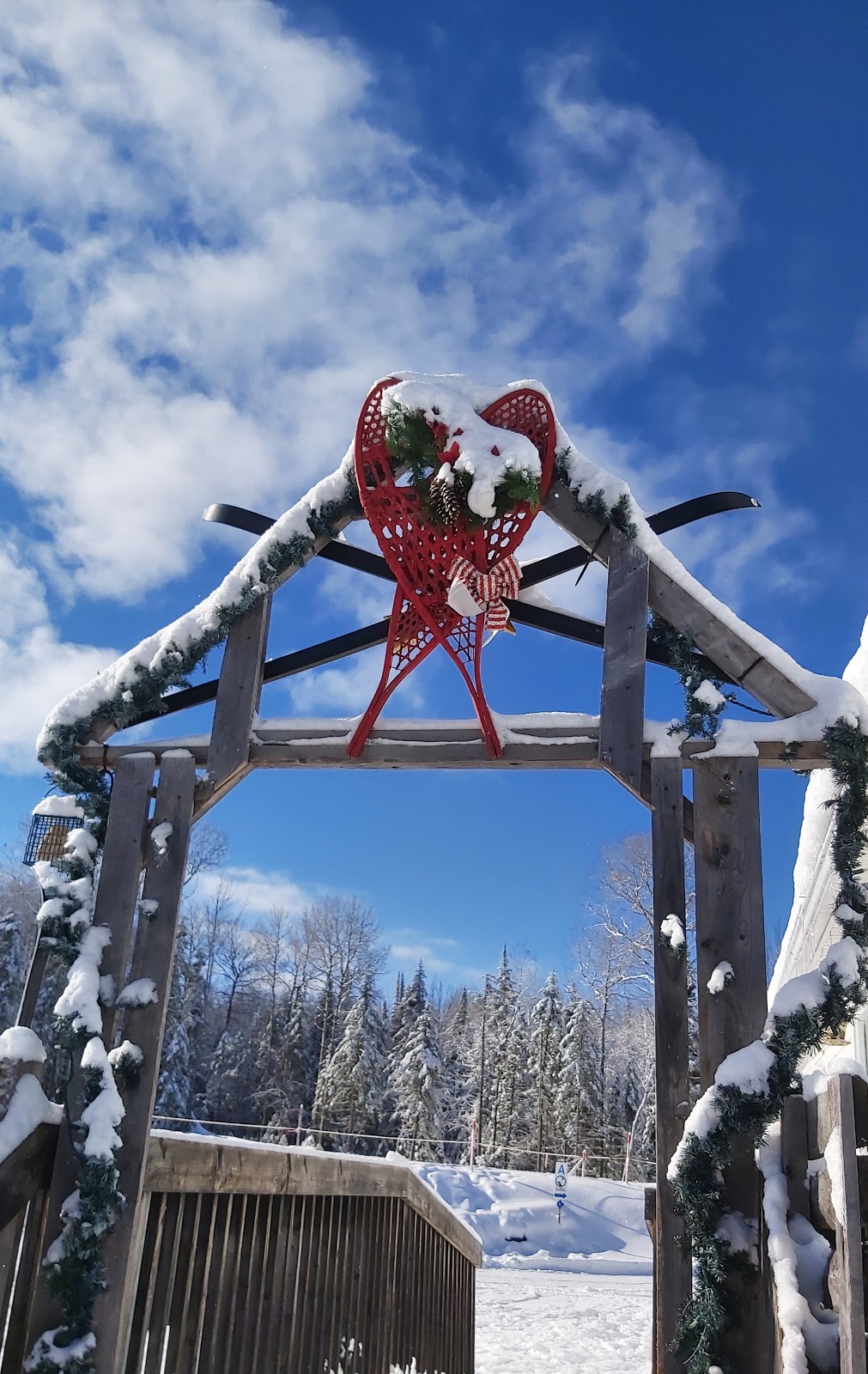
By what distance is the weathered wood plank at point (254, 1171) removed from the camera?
3174mm

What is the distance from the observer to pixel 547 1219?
17.4 m

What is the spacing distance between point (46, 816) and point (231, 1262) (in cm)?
186

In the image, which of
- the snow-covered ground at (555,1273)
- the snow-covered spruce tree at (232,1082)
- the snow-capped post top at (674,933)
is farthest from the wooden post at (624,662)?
the snow-covered spruce tree at (232,1082)

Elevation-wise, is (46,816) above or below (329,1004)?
below

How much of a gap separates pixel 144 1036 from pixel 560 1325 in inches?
251

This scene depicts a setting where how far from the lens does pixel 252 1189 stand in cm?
338

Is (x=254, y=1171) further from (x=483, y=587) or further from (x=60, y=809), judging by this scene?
(x=483, y=587)

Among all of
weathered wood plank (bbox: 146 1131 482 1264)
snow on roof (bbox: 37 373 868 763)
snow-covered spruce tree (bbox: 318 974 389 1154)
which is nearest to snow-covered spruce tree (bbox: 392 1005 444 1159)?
snow-covered spruce tree (bbox: 318 974 389 1154)

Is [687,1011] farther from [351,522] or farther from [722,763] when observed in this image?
[351,522]

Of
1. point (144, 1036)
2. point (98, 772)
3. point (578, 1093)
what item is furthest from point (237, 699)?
point (578, 1093)

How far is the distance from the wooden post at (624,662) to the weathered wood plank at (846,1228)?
182 centimetres

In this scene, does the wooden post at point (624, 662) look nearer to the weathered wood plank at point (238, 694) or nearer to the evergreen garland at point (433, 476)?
the evergreen garland at point (433, 476)

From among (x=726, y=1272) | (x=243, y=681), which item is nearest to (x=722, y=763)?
(x=726, y=1272)

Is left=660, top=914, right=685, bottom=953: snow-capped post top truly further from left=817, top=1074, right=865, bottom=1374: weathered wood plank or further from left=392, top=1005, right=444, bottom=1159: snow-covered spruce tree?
left=392, top=1005, right=444, bottom=1159: snow-covered spruce tree
